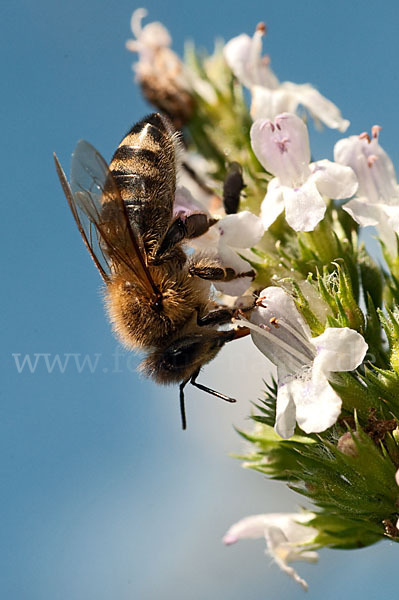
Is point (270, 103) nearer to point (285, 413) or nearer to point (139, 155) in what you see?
point (139, 155)

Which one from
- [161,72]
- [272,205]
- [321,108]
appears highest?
[161,72]

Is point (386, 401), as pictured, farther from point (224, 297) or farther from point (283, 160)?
point (283, 160)

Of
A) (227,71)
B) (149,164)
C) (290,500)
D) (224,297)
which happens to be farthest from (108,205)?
(290,500)

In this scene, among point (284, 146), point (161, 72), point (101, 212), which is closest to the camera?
point (101, 212)

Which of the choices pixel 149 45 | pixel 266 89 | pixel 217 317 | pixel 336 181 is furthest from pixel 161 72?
pixel 217 317

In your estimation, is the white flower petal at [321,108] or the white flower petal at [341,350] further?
the white flower petal at [321,108]

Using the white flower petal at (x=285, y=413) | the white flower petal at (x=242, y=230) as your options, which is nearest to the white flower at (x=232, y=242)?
the white flower petal at (x=242, y=230)

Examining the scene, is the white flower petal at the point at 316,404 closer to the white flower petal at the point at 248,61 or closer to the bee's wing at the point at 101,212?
the bee's wing at the point at 101,212

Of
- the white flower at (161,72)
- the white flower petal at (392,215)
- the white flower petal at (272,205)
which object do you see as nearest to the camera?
the white flower petal at (272,205)
